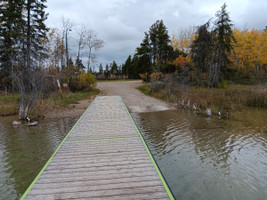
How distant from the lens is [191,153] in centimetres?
516

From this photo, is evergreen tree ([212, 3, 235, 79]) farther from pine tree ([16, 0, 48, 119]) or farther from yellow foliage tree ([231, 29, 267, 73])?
pine tree ([16, 0, 48, 119])

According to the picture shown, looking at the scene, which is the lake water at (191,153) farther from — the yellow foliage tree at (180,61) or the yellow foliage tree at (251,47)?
the yellow foliage tree at (251,47)

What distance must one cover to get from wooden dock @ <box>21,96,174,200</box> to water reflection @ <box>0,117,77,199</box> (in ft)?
2.16

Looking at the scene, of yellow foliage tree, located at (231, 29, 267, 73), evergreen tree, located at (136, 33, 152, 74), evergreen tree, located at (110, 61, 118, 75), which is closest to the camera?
evergreen tree, located at (136, 33, 152, 74)

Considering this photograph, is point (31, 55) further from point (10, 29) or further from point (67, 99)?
point (10, 29)

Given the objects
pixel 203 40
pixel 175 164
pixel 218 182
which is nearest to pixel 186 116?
pixel 175 164

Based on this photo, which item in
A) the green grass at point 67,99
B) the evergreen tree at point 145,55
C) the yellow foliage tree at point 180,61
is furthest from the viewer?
the evergreen tree at point 145,55

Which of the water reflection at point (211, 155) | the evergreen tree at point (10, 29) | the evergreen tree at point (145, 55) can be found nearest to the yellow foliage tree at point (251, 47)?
the evergreen tree at point (145, 55)

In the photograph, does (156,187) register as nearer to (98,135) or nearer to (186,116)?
(98,135)

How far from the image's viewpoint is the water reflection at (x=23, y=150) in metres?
3.80

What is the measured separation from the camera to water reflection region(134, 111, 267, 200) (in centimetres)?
361

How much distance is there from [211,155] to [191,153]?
510mm

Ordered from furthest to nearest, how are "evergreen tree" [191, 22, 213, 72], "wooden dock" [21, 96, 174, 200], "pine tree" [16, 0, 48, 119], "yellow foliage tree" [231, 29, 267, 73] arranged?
"yellow foliage tree" [231, 29, 267, 73], "evergreen tree" [191, 22, 213, 72], "pine tree" [16, 0, 48, 119], "wooden dock" [21, 96, 174, 200]

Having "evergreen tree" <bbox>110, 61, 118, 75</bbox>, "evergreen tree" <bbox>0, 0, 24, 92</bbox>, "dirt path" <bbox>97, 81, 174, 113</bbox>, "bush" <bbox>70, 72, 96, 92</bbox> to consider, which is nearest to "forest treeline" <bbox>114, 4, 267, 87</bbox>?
"dirt path" <bbox>97, 81, 174, 113</bbox>
